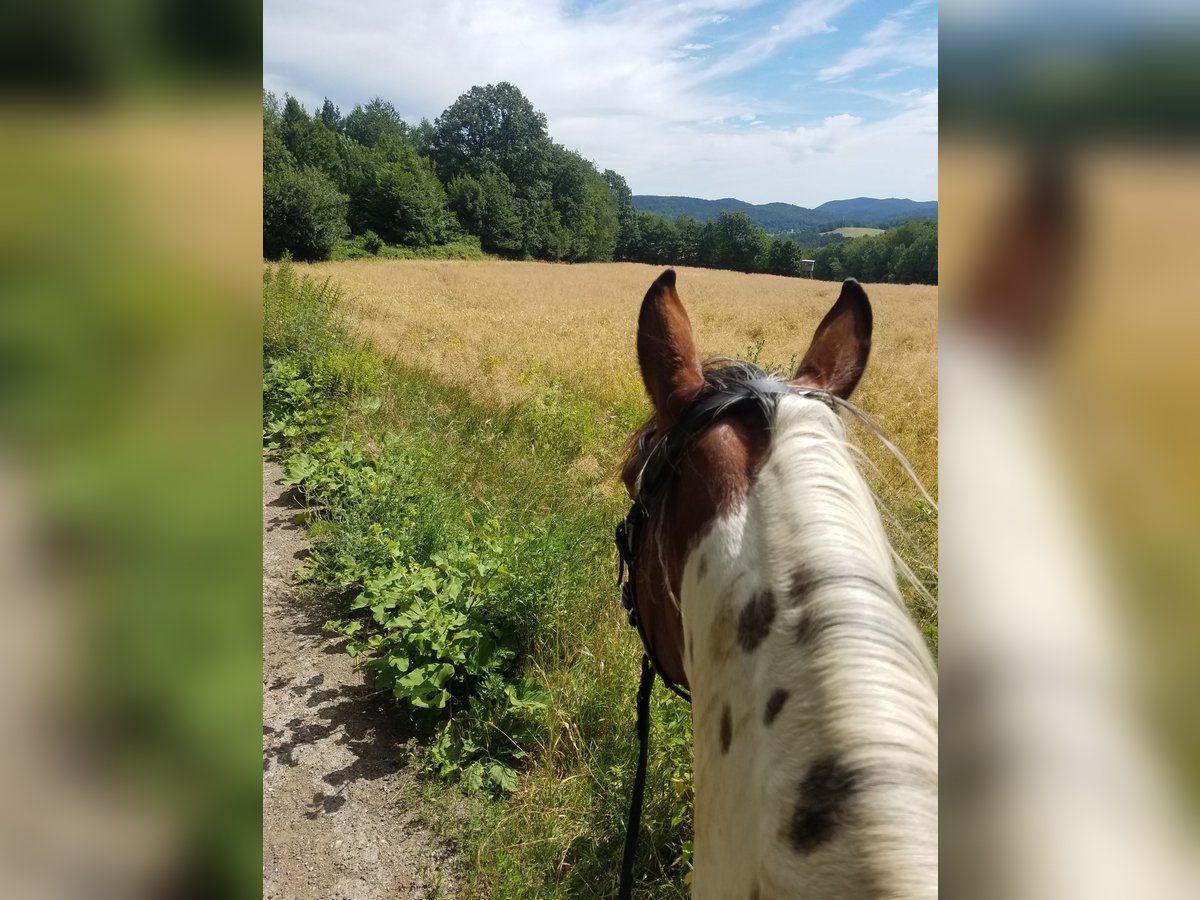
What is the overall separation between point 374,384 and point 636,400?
302 cm

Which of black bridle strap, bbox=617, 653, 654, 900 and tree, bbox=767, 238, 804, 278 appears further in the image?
tree, bbox=767, 238, 804, 278

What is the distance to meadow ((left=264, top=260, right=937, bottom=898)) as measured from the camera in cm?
279

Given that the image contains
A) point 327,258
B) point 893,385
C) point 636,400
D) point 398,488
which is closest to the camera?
point 398,488

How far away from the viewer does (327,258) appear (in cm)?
3012

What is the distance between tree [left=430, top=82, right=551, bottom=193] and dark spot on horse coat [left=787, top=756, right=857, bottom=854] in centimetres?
5763

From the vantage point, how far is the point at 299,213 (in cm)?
2147

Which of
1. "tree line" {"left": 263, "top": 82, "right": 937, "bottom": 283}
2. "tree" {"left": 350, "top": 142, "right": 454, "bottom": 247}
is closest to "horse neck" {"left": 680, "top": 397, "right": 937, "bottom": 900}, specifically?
"tree line" {"left": 263, "top": 82, "right": 937, "bottom": 283}
